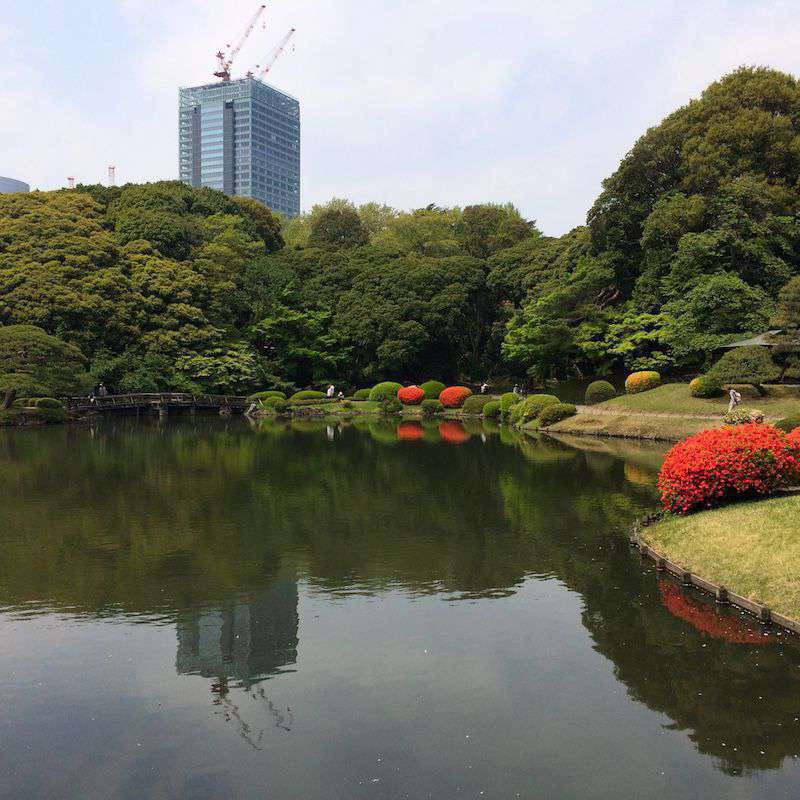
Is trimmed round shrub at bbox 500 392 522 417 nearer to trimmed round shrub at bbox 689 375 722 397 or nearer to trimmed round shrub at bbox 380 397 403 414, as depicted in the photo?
trimmed round shrub at bbox 380 397 403 414

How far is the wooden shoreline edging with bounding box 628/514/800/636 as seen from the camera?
33.9ft

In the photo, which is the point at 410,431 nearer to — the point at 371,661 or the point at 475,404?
the point at 475,404

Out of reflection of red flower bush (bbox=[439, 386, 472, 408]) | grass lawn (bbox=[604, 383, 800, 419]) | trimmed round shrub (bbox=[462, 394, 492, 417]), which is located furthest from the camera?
reflection of red flower bush (bbox=[439, 386, 472, 408])

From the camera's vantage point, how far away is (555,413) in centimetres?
4241

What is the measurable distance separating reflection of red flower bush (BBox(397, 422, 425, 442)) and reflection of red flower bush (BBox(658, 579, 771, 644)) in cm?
2640

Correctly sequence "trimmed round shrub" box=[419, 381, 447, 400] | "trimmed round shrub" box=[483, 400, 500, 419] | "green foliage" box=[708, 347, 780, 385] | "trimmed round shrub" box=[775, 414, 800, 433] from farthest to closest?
1. "trimmed round shrub" box=[419, 381, 447, 400]
2. "trimmed round shrub" box=[483, 400, 500, 419]
3. "green foliage" box=[708, 347, 780, 385]
4. "trimmed round shrub" box=[775, 414, 800, 433]

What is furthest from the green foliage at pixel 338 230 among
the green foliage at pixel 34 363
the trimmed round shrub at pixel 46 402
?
the trimmed round shrub at pixel 46 402

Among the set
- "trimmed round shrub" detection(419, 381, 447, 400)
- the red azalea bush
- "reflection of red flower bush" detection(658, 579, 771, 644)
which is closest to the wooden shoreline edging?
"reflection of red flower bush" detection(658, 579, 771, 644)

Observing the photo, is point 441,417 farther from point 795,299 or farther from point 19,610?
point 19,610

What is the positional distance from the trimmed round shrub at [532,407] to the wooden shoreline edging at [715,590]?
28.7m

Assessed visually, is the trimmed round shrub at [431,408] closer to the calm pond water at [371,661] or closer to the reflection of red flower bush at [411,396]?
the reflection of red flower bush at [411,396]

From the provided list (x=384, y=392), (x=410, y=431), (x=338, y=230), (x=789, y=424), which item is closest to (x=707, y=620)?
(x=789, y=424)

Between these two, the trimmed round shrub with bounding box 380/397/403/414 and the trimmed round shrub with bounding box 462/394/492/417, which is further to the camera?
the trimmed round shrub with bounding box 380/397/403/414

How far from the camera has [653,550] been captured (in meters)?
14.0
